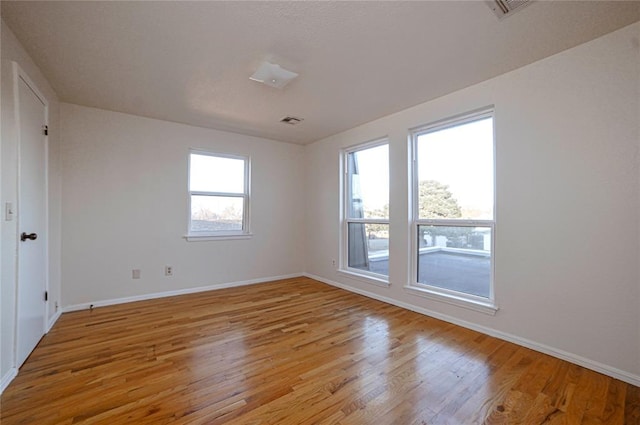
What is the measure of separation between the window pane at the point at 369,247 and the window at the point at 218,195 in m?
1.79

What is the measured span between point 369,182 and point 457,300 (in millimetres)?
2006

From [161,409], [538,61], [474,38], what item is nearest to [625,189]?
[538,61]

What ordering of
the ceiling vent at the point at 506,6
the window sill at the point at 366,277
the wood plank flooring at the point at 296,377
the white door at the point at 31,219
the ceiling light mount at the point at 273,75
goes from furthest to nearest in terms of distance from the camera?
1. the window sill at the point at 366,277
2. the ceiling light mount at the point at 273,75
3. the white door at the point at 31,219
4. the ceiling vent at the point at 506,6
5. the wood plank flooring at the point at 296,377

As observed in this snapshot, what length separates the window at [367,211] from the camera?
405 cm

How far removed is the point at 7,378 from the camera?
1.94m

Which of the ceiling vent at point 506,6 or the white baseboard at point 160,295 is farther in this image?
the white baseboard at point 160,295

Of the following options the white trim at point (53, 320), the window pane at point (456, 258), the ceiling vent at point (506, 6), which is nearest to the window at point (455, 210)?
the window pane at point (456, 258)

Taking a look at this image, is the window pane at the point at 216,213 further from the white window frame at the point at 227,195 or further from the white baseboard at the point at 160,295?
the white baseboard at the point at 160,295

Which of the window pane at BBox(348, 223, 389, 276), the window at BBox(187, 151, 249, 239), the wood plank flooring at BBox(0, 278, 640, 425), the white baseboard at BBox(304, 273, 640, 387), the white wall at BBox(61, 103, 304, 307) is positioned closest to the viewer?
the wood plank flooring at BBox(0, 278, 640, 425)

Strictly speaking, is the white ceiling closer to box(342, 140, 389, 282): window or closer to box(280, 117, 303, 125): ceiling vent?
box(280, 117, 303, 125): ceiling vent

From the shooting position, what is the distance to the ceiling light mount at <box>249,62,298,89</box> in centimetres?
253

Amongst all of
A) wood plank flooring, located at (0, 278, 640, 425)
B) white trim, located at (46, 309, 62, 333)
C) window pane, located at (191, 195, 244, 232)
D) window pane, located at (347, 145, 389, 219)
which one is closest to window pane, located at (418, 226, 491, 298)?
wood plank flooring, located at (0, 278, 640, 425)

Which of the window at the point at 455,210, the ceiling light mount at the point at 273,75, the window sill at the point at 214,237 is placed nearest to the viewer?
the ceiling light mount at the point at 273,75

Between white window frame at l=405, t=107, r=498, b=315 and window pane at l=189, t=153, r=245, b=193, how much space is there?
2.78m
